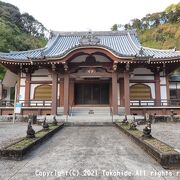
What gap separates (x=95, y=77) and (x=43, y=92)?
5079mm

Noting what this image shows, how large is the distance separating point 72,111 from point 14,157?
12.8 metres

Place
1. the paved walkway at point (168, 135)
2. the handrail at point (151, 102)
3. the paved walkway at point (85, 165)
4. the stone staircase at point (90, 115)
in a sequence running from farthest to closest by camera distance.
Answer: the handrail at point (151, 102) → the stone staircase at point (90, 115) → the paved walkway at point (168, 135) → the paved walkway at point (85, 165)

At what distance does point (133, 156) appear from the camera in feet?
17.7

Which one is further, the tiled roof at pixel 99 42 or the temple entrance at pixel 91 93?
the temple entrance at pixel 91 93

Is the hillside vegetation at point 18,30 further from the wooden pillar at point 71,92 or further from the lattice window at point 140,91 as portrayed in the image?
the lattice window at point 140,91

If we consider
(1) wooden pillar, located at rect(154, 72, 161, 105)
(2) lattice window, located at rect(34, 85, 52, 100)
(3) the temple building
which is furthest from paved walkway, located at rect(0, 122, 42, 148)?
(1) wooden pillar, located at rect(154, 72, 161, 105)

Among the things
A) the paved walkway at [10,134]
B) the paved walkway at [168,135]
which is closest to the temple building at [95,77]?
the paved walkway at [10,134]

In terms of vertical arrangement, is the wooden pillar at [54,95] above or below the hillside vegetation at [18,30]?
below

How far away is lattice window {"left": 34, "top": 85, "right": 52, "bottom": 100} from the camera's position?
735 inches

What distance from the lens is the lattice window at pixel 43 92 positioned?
61.3 ft

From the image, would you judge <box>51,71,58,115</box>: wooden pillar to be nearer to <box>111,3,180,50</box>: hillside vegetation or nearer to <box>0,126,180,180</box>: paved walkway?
<box>0,126,180,180</box>: paved walkway

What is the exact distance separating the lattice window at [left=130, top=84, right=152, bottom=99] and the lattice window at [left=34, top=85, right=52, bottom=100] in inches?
300

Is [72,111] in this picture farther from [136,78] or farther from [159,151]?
[159,151]

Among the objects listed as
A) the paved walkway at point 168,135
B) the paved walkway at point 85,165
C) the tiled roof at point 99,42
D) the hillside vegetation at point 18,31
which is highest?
the hillside vegetation at point 18,31
